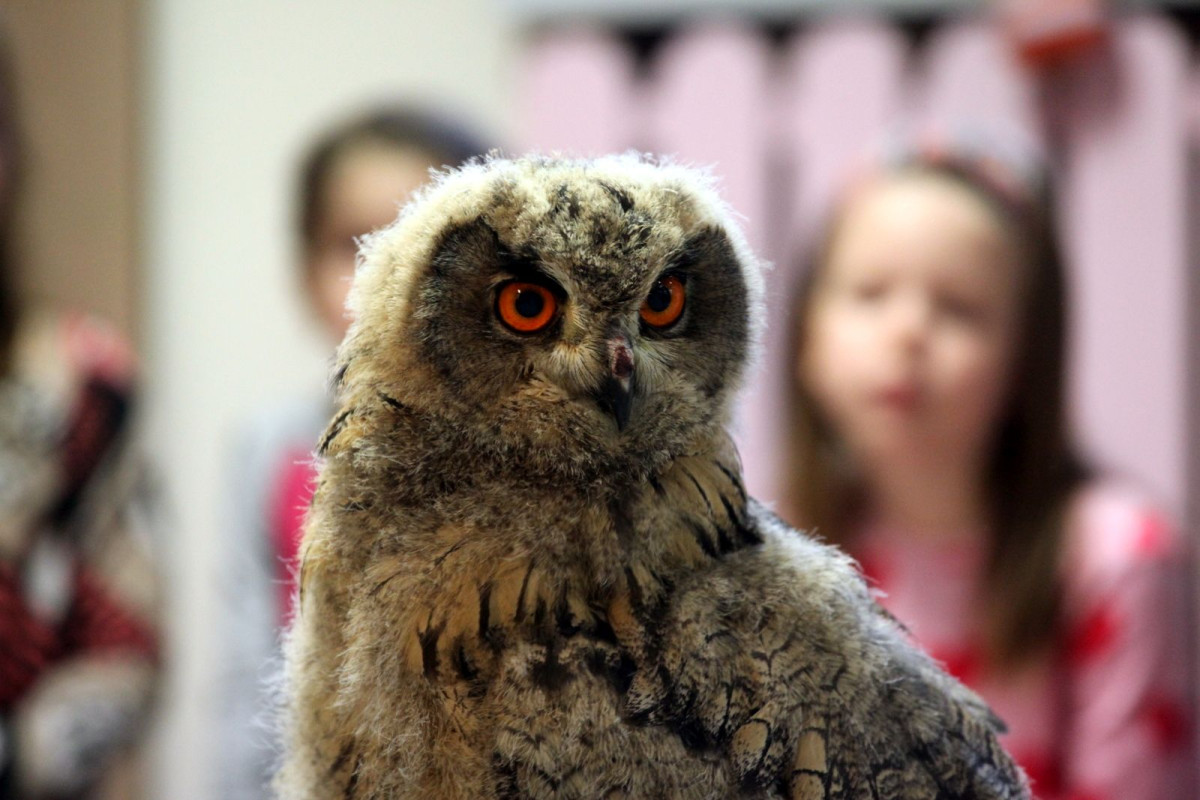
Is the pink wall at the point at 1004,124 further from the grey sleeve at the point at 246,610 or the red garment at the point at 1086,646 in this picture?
the grey sleeve at the point at 246,610

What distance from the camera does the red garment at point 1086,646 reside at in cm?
127

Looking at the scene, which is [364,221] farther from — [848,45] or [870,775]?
[848,45]

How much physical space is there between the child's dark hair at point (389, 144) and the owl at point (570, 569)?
721 millimetres

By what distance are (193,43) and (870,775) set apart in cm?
260

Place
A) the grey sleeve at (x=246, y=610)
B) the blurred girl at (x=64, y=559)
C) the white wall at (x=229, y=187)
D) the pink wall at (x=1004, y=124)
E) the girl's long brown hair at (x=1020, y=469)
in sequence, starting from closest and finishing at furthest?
the girl's long brown hair at (x=1020, y=469), the grey sleeve at (x=246, y=610), the blurred girl at (x=64, y=559), the pink wall at (x=1004, y=124), the white wall at (x=229, y=187)

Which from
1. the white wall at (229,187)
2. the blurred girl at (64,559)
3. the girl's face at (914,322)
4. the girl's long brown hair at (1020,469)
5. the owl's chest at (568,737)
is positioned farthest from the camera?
the white wall at (229,187)

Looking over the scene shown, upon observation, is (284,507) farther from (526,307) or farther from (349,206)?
(526,307)

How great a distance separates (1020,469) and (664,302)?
807 mm

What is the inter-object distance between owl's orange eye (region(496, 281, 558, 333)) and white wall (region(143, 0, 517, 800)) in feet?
6.86

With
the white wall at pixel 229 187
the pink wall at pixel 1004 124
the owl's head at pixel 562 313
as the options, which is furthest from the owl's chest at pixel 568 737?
the white wall at pixel 229 187

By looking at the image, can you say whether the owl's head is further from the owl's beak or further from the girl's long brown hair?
the girl's long brown hair

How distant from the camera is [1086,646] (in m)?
1.34

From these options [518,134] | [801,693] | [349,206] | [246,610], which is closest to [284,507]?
[246,610]

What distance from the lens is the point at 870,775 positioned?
22.6 inches
